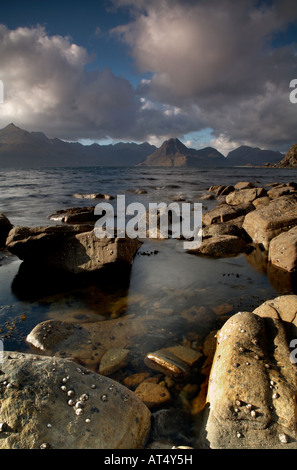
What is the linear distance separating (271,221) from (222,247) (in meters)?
2.64

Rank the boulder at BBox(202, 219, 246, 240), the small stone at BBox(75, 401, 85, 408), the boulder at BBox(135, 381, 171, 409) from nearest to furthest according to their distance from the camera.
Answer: the small stone at BBox(75, 401, 85, 408)
the boulder at BBox(135, 381, 171, 409)
the boulder at BBox(202, 219, 246, 240)

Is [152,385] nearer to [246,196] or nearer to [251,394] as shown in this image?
[251,394]

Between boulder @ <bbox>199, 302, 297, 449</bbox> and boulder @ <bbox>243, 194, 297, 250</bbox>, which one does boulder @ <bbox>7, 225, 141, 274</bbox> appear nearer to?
boulder @ <bbox>199, 302, 297, 449</bbox>

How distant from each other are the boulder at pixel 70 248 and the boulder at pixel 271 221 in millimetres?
6476

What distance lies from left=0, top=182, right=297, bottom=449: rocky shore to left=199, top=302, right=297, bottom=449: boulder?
0.01m

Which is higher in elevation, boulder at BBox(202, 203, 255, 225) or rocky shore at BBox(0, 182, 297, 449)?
boulder at BBox(202, 203, 255, 225)

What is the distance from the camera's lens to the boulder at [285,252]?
385 inches

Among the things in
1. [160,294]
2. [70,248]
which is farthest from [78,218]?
[160,294]

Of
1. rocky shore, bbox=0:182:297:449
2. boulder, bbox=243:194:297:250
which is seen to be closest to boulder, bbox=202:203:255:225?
boulder, bbox=243:194:297:250

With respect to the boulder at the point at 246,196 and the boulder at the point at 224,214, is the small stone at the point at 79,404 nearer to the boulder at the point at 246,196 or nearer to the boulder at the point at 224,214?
the boulder at the point at 224,214

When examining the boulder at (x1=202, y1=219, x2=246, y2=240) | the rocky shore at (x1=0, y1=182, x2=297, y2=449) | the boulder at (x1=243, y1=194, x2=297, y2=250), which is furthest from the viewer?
the boulder at (x1=202, y1=219, x2=246, y2=240)

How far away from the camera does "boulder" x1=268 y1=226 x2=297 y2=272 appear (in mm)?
9789

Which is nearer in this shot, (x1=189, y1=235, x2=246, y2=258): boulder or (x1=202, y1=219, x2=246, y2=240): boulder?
(x1=189, y1=235, x2=246, y2=258): boulder

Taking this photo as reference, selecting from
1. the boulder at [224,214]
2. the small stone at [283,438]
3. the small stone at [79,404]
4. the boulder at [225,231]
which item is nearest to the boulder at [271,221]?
the boulder at [225,231]
